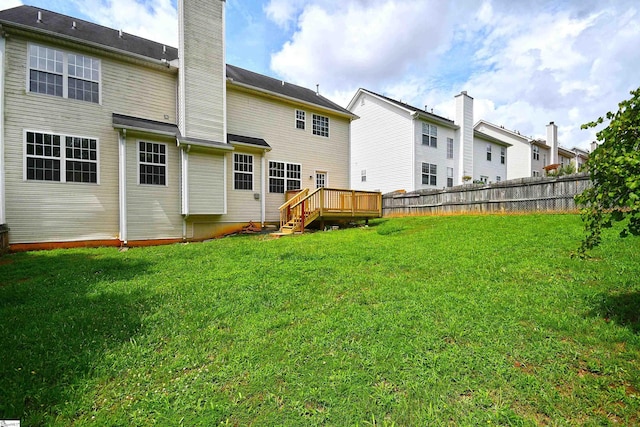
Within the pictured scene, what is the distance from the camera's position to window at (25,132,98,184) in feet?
28.9

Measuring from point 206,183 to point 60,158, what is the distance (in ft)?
14.3

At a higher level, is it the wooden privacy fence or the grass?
the wooden privacy fence

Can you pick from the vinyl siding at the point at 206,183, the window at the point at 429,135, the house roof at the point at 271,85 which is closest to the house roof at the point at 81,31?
the house roof at the point at 271,85

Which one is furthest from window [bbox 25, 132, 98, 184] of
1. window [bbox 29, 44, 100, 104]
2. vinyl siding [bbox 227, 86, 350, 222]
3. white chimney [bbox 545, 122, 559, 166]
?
white chimney [bbox 545, 122, 559, 166]

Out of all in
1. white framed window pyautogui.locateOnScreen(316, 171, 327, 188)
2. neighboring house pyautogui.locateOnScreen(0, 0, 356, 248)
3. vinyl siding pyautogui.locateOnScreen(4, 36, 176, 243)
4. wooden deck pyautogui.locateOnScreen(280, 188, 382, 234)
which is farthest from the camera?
white framed window pyautogui.locateOnScreen(316, 171, 327, 188)

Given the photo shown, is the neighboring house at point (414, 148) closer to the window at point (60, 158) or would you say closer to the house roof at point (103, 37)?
the house roof at point (103, 37)

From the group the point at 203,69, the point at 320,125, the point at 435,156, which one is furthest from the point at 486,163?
the point at 203,69

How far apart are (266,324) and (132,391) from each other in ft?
4.84

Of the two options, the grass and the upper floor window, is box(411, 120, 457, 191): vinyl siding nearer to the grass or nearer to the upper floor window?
the upper floor window

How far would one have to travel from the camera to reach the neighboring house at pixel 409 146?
18547 mm

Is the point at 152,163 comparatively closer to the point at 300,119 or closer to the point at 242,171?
the point at 242,171

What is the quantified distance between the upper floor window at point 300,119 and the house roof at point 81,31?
586cm

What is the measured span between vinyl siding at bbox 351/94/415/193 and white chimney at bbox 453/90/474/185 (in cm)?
477

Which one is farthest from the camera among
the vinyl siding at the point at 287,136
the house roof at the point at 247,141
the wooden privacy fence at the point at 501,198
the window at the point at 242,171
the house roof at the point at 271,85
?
the house roof at the point at 271,85
